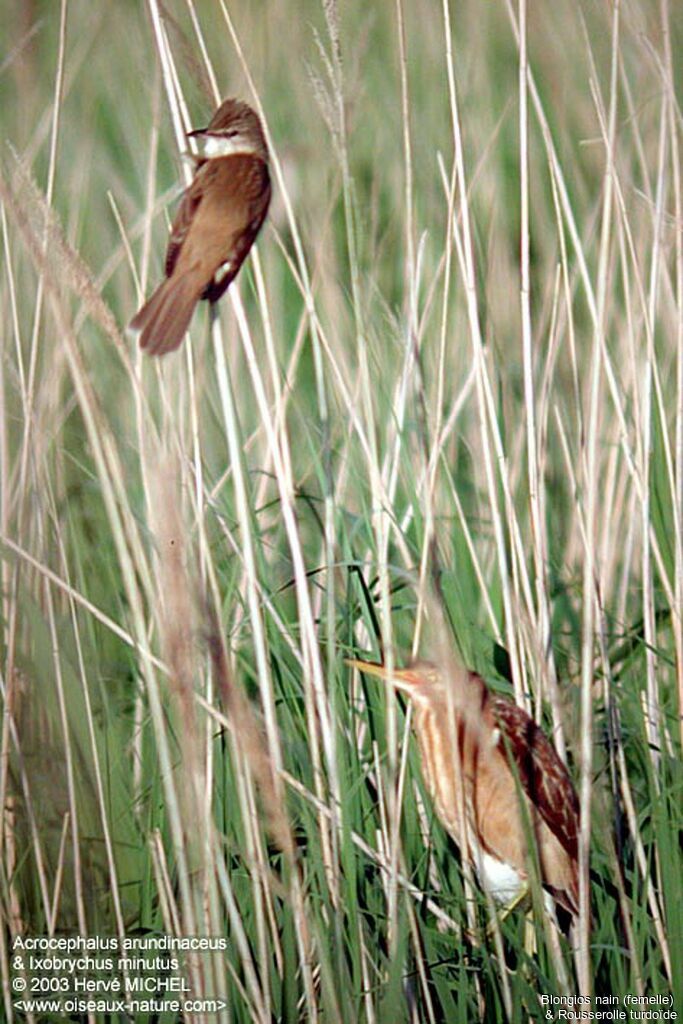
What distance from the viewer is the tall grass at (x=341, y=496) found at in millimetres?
1285

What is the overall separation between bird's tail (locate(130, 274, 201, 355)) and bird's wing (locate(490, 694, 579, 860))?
0.48 meters

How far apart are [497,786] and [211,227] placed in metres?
0.63

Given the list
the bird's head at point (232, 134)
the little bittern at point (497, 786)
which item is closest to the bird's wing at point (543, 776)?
the little bittern at point (497, 786)

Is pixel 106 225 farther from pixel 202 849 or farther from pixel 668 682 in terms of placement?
pixel 668 682

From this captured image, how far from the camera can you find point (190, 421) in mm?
1355

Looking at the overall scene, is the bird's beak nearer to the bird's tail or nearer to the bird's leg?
the bird's leg

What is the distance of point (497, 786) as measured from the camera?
4.35 ft

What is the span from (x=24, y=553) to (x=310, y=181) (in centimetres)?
49

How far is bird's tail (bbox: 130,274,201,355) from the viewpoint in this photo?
1303 mm

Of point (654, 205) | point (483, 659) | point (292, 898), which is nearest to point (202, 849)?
point (292, 898)

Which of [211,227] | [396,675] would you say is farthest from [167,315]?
[396,675]

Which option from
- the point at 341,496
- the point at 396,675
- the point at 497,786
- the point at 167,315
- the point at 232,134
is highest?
the point at 232,134

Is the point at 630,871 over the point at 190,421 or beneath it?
beneath

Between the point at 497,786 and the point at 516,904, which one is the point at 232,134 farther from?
the point at 516,904
